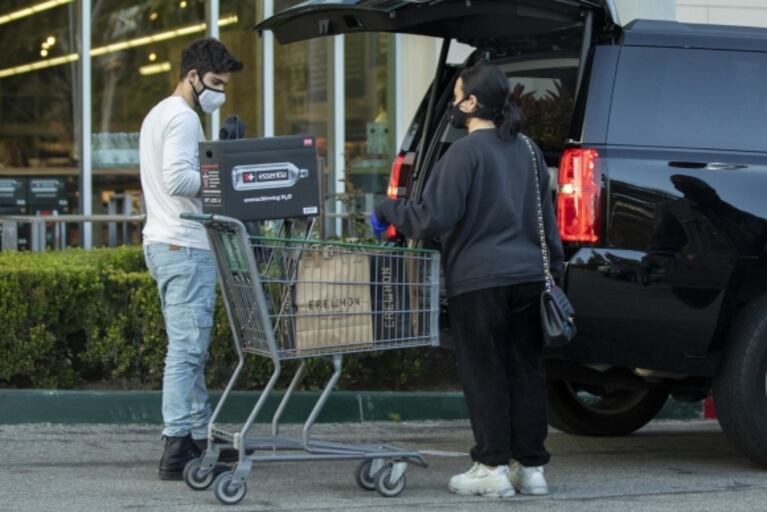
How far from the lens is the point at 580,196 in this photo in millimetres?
6152

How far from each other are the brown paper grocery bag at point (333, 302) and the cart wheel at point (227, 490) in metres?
0.58

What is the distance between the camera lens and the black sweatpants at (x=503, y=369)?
596cm

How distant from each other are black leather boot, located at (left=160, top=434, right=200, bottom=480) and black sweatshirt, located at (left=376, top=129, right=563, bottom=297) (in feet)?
4.43

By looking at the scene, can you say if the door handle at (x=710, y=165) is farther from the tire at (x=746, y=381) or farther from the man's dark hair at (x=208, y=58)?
the man's dark hair at (x=208, y=58)

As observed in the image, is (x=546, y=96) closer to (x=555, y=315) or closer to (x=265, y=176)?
(x=555, y=315)

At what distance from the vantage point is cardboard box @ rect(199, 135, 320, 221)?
5.81m

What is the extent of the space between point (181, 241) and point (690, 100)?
2321 millimetres

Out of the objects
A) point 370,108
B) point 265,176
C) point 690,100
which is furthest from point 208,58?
point 370,108

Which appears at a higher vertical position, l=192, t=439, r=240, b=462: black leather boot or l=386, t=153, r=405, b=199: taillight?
l=386, t=153, r=405, b=199: taillight

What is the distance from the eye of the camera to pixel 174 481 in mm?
6309

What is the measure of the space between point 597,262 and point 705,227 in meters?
0.50

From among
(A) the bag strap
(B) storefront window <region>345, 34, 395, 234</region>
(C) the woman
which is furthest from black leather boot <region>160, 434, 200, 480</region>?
(B) storefront window <region>345, 34, 395, 234</region>

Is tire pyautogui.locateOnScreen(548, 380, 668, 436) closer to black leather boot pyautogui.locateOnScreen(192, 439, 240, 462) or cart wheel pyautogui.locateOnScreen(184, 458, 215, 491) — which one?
black leather boot pyautogui.locateOnScreen(192, 439, 240, 462)

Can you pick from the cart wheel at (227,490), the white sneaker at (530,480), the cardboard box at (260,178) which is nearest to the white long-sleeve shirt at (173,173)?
the cardboard box at (260,178)
